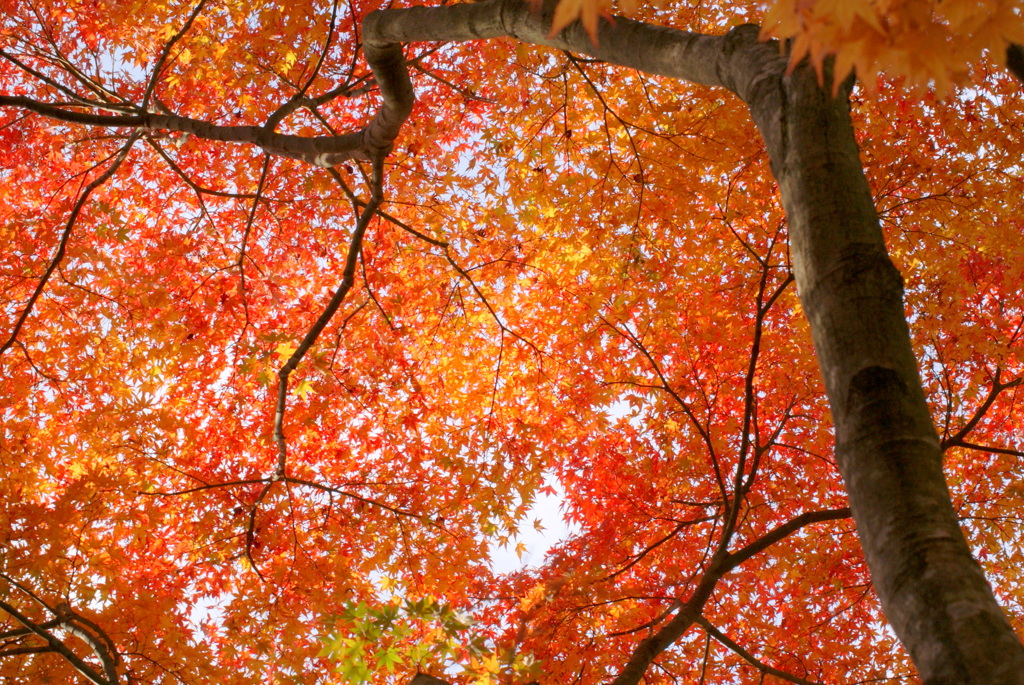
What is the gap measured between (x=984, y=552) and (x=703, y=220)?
A: 4.24m

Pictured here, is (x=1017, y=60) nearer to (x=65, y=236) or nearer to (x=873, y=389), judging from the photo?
(x=873, y=389)

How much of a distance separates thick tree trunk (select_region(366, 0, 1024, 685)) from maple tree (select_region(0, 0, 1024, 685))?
226 centimetres

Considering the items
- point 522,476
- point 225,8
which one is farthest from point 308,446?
point 225,8

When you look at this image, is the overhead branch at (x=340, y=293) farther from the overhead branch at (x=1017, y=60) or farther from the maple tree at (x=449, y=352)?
the overhead branch at (x=1017, y=60)

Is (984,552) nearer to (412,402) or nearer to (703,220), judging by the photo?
(703,220)

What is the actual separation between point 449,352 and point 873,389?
6.27m

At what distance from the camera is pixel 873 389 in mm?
1411

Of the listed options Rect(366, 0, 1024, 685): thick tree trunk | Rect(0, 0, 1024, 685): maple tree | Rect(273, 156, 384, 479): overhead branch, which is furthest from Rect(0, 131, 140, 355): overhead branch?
Rect(366, 0, 1024, 685): thick tree trunk

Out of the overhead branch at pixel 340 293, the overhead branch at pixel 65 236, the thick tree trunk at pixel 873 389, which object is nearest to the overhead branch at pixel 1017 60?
the thick tree trunk at pixel 873 389

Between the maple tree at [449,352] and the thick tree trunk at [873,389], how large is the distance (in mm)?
2261

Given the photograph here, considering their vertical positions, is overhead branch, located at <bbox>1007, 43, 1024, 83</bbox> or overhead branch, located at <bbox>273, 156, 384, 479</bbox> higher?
overhead branch, located at <bbox>273, 156, 384, 479</bbox>

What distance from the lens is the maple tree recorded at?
477 centimetres

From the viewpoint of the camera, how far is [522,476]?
645cm

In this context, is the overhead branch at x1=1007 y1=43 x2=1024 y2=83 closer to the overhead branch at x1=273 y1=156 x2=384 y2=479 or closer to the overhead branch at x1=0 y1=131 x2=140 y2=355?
the overhead branch at x1=273 y1=156 x2=384 y2=479
